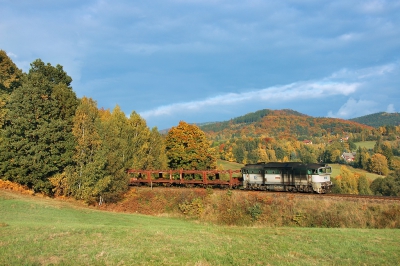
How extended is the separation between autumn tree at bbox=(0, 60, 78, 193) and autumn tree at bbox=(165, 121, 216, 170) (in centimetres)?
2433

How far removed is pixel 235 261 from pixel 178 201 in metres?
25.0

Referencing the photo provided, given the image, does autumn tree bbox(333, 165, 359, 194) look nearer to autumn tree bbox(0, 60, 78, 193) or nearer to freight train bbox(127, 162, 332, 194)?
freight train bbox(127, 162, 332, 194)

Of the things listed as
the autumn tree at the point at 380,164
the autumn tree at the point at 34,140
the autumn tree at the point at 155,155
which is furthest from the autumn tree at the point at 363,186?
the autumn tree at the point at 34,140

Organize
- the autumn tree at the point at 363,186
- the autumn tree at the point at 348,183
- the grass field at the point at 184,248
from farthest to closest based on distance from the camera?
1. the autumn tree at the point at 348,183
2. the autumn tree at the point at 363,186
3. the grass field at the point at 184,248

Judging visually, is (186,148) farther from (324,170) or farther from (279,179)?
(324,170)

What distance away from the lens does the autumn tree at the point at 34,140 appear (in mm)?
31641

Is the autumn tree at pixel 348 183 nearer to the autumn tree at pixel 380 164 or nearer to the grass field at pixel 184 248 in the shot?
the autumn tree at pixel 380 164

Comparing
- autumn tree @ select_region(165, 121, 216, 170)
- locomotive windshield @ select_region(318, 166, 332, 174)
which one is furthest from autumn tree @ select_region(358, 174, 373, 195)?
locomotive windshield @ select_region(318, 166, 332, 174)

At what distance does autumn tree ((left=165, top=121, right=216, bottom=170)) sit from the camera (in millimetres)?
54875

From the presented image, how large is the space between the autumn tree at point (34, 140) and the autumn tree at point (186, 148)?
79.8ft

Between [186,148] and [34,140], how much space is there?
28367 mm

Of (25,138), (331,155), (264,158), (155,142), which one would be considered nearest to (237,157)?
(264,158)

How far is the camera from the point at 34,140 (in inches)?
1287

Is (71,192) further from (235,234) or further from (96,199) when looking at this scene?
(235,234)
